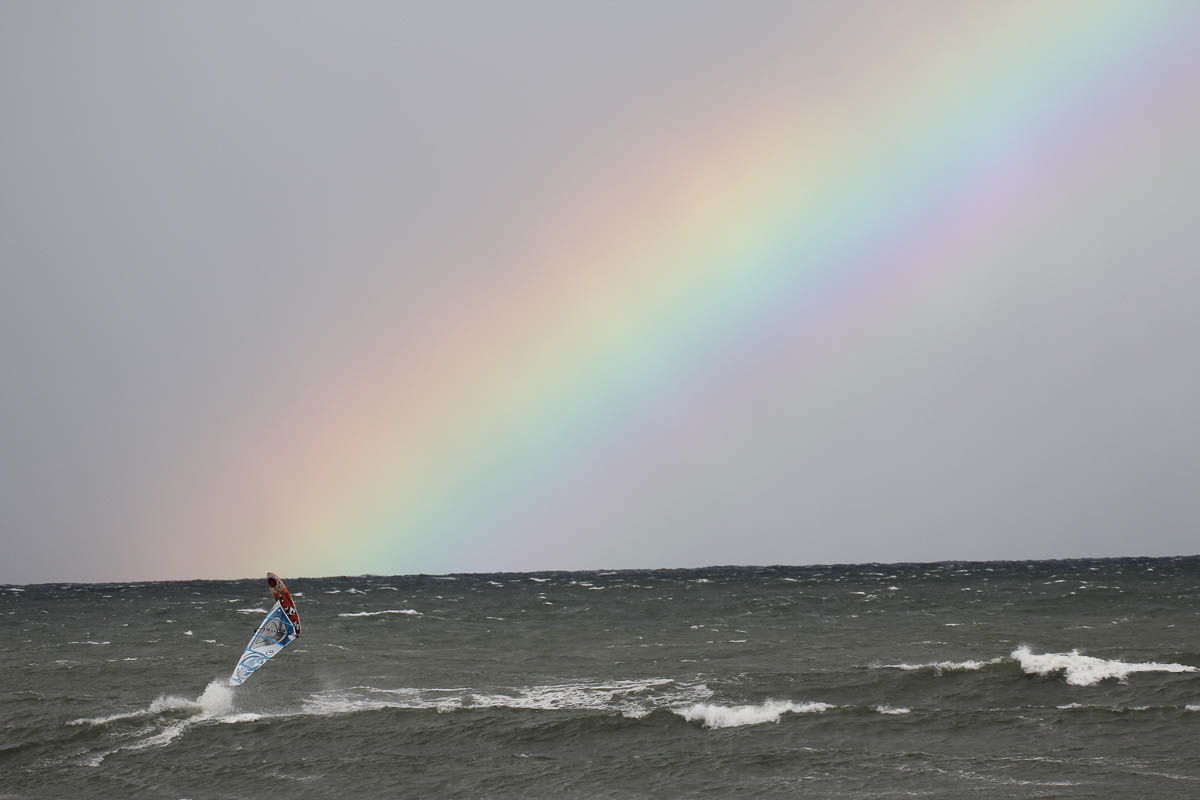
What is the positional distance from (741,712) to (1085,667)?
38.9ft

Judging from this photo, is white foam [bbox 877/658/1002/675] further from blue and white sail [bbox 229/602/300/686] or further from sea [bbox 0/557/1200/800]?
blue and white sail [bbox 229/602/300/686]

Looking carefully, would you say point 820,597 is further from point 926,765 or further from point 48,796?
point 48,796

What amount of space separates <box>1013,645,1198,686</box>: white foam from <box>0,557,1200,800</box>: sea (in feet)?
0.40

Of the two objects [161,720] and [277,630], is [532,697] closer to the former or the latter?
[277,630]

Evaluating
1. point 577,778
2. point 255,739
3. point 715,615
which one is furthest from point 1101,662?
point 715,615

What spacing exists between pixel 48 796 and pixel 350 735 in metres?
7.21

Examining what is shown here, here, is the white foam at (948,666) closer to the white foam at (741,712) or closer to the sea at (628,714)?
the sea at (628,714)

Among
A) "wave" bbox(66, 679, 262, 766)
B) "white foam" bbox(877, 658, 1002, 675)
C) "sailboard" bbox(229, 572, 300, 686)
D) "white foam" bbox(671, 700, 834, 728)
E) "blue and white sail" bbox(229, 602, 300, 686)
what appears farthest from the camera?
"white foam" bbox(877, 658, 1002, 675)

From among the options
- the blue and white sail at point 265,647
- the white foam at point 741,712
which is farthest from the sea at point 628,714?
the blue and white sail at point 265,647

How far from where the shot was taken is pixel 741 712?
28.8m

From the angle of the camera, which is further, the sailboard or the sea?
the sailboard

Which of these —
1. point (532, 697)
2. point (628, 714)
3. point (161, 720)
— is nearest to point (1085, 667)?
point (628, 714)

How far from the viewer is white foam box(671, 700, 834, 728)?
2795 cm

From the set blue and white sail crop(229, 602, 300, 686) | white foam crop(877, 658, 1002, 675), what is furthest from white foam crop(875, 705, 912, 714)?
blue and white sail crop(229, 602, 300, 686)
